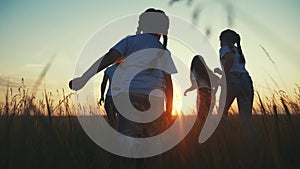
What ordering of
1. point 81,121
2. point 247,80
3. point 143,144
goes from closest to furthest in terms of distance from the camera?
point 143,144 < point 81,121 < point 247,80

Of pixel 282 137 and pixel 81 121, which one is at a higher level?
pixel 81 121

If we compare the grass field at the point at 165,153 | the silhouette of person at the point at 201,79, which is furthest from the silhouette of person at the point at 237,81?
the grass field at the point at 165,153

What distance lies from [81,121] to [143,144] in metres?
1.40

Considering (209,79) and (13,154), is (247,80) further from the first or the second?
(13,154)

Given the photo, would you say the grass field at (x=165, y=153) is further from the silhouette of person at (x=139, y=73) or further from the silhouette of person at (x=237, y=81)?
the silhouette of person at (x=237, y=81)

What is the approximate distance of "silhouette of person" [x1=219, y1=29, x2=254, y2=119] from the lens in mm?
5512

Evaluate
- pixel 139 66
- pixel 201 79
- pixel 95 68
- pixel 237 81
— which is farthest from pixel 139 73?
pixel 201 79

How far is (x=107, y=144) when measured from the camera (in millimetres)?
3824

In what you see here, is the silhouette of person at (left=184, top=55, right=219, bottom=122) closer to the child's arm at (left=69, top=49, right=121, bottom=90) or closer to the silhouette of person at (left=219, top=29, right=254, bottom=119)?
the silhouette of person at (left=219, top=29, right=254, bottom=119)

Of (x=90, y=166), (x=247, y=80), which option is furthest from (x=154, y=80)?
(x=247, y=80)

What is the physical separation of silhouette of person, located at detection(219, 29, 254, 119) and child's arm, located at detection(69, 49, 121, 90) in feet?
7.61

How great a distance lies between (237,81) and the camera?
5.56 meters

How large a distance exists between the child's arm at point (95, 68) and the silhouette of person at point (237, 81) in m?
2.32

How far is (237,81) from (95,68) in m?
2.67
